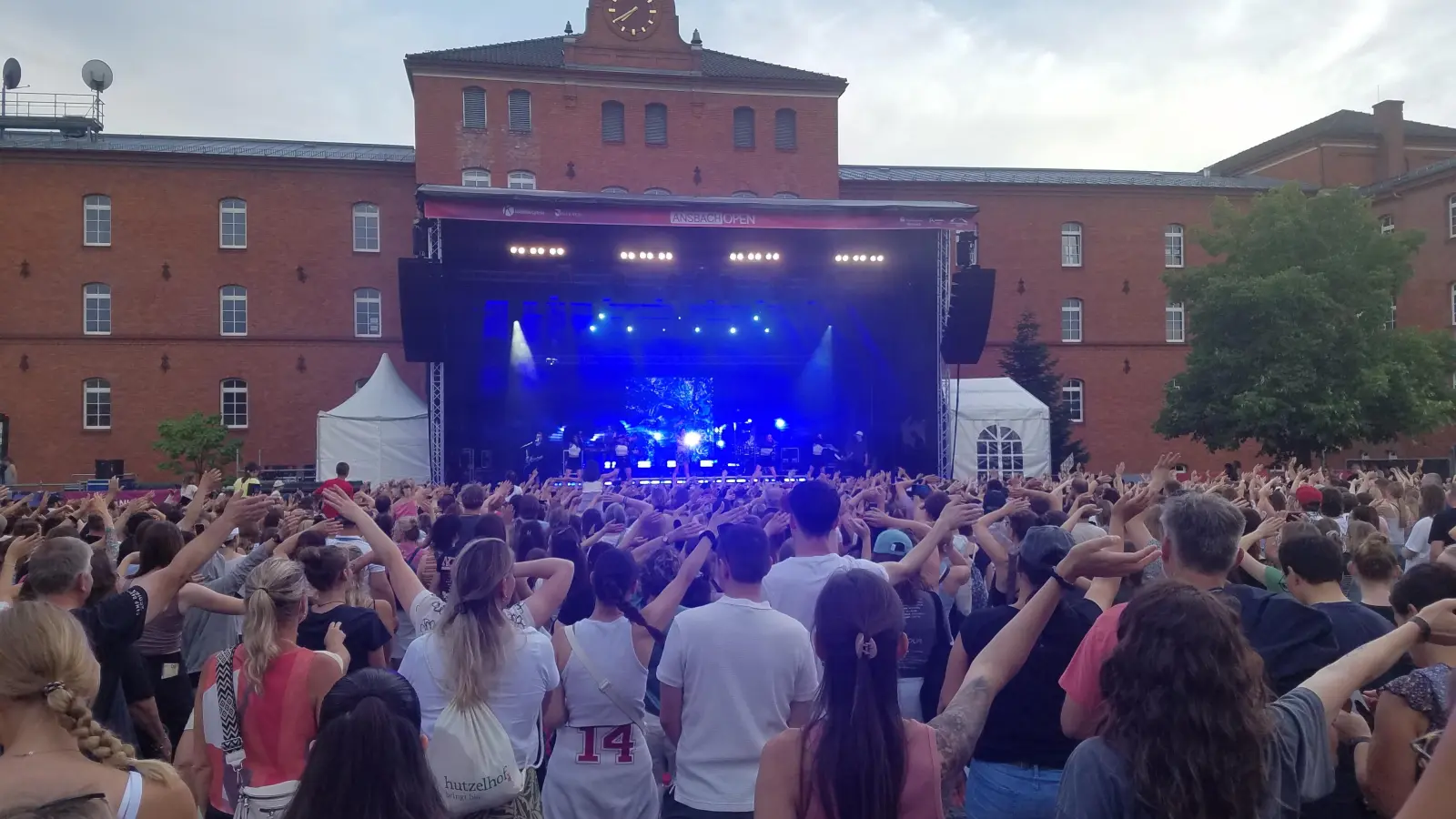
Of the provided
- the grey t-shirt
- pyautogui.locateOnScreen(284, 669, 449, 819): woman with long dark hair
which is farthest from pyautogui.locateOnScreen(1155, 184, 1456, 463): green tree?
pyautogui.locateOnScreen(284, 669, 449, 819): woman with long dark hair

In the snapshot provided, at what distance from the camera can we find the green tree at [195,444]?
28.5 metres

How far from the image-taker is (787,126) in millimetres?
34875

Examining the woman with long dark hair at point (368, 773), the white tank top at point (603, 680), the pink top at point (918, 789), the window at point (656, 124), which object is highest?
the window at point (656, 124)

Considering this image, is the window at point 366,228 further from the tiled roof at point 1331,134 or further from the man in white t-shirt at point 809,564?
the tiled roof at point 1331,134

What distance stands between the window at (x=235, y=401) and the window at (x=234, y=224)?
4266mm

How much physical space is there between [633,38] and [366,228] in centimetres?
Result: 1075

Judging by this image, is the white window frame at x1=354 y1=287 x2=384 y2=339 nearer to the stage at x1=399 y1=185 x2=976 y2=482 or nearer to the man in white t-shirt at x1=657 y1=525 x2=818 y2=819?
the stage at x1=399 y1=185 x2=976 y2=482

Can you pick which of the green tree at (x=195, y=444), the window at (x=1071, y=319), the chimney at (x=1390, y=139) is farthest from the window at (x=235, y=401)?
the chimney at (x=1390, y=139)

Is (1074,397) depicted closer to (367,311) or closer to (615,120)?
(615,120)

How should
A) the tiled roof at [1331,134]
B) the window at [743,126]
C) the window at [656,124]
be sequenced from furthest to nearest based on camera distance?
1. the tiled roof at [1331,134]
2. the window at [743,126]
3. the window at [656,124]

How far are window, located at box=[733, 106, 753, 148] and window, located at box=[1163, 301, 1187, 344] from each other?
1645 centimetres

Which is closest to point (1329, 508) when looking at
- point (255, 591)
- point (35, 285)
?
point (255, 591)

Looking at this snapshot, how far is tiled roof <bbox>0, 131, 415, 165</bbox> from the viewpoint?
31969 millimetres

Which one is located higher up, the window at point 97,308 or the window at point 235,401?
the window at point 97,308
